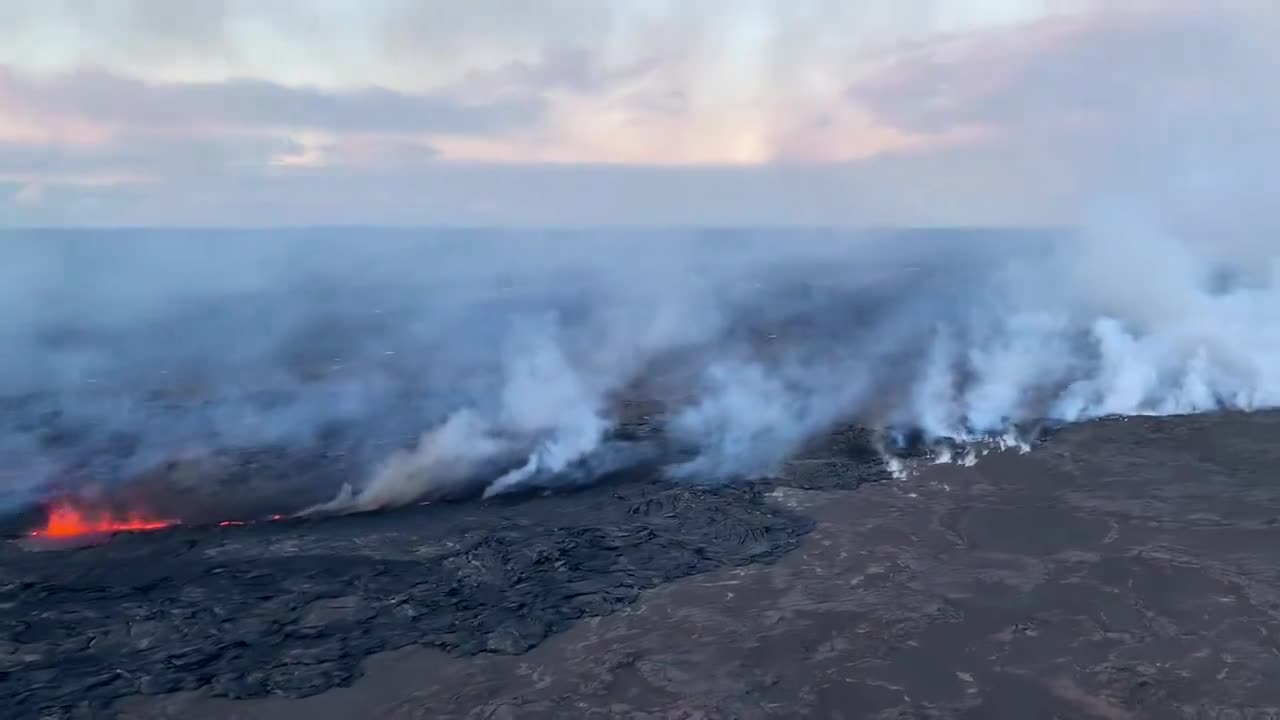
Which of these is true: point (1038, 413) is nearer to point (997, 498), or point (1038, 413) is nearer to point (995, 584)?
point (997, 498)

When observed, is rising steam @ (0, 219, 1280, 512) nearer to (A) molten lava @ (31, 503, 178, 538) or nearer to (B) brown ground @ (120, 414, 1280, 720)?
(A) molten lava @ (31, 503, 178, 538)

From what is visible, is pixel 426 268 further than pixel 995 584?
Yes

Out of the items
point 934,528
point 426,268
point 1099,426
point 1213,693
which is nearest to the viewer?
point 1213,693

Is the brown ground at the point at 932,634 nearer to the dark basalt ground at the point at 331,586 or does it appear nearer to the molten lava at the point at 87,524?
the dark basalt ground at the point at 331,586

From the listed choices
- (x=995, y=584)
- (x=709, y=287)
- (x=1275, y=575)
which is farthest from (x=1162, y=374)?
(x=709, y=287)

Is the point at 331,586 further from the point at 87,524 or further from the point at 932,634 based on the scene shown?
the point at 932,634
